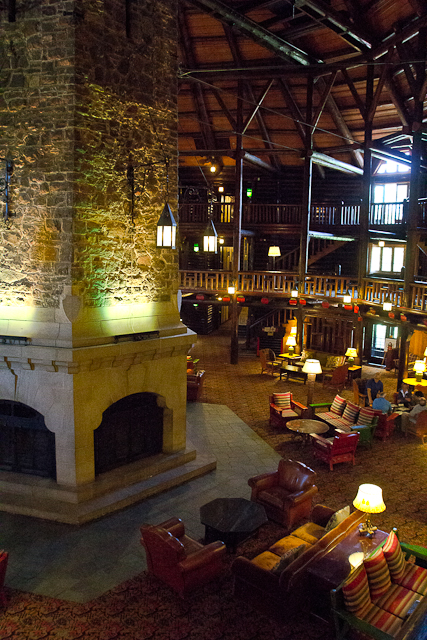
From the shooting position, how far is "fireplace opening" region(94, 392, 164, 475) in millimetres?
9555

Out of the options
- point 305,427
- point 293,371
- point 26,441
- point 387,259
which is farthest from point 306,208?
point 26,441

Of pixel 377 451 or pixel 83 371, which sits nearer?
pixel 83 371

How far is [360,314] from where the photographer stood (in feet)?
58.9

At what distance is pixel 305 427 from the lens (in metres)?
11.9

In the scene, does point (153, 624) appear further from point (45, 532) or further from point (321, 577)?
point (45, 532)

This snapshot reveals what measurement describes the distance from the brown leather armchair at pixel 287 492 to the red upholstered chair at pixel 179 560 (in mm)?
1766

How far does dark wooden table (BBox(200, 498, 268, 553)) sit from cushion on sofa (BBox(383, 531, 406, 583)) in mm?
2017

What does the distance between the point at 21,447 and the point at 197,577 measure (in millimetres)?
4451

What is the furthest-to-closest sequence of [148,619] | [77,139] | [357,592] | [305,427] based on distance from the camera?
[305,427]
[77,139]
[148,619]
[357,592]

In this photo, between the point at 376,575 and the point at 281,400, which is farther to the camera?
the point at 281,400

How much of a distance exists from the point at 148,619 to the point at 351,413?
7.77 metres

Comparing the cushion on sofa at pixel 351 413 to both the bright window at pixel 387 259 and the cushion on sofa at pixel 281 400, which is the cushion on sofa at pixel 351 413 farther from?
the bright window at pixel 387 259

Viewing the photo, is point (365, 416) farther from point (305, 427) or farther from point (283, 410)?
point (283, 410)

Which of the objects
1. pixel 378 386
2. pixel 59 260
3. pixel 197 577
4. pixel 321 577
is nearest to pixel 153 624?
pixel 197 577
